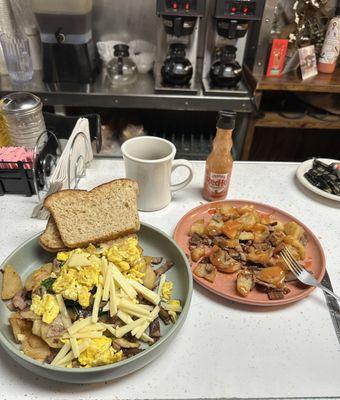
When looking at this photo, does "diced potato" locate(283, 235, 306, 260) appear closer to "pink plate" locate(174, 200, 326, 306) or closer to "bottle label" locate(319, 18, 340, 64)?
"pink plate" locate(174, 200, 326, 306)

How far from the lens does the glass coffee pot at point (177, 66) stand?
1.65m

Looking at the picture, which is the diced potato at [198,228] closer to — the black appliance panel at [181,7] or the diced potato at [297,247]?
the diced potato at [297,247]

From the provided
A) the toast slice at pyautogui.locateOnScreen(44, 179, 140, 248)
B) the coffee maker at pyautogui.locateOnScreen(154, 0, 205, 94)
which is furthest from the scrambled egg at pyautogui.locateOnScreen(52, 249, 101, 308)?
the coffee maker at pyautogui.locateOnScreen(154, 0, 205, 94)

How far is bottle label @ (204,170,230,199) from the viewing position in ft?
3.06

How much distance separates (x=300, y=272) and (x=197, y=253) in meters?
0.23

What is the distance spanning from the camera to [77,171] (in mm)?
1003

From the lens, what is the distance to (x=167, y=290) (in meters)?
0.69

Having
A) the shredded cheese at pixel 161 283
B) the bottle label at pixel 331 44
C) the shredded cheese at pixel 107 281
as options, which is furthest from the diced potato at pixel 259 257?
the bottle label at pixel 331 44

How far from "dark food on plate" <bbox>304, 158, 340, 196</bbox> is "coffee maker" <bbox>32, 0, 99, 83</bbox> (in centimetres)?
122

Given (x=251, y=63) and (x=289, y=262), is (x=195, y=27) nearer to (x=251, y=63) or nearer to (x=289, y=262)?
(x=251, y=63)

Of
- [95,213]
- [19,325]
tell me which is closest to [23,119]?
[95,213]

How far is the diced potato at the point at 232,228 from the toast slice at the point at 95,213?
22cm

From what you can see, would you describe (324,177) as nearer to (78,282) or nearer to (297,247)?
(297,247)

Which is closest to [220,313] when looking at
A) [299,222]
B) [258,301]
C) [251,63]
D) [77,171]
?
[258,301]
